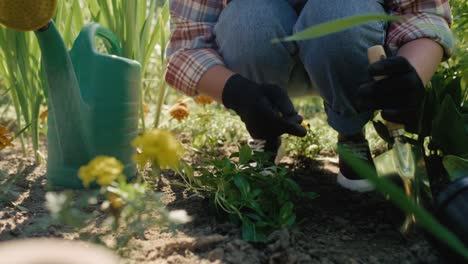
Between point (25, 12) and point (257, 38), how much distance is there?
25.1 inches

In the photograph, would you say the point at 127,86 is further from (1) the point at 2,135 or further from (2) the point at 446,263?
(2) the point at 446,263

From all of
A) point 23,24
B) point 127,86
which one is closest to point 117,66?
point 127,86

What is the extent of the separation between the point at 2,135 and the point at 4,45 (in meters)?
0.29

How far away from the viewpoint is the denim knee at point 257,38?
1.42 meters

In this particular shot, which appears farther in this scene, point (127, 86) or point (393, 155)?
point (127, 86)

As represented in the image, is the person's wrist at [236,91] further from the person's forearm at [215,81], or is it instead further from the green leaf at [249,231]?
the green leaf at [249,231]

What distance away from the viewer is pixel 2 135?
1.40m

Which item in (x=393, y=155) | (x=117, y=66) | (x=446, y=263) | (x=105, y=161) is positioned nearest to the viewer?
(x=105, y=161)

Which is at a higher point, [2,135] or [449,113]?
[449,113]

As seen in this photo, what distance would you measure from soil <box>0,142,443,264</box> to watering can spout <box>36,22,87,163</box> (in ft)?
0.53

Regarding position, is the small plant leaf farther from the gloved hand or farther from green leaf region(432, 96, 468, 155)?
green leaf region(432, 96, 468, 155)

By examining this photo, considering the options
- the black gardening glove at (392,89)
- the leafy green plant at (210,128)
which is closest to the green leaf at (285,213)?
the black gardening glove at (392,89)

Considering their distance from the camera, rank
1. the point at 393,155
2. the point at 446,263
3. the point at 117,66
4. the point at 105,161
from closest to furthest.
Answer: the point at 105,161 < the point at 446,263 < the point at 393,155 < the point at 117,66

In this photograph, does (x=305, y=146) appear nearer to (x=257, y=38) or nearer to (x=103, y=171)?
(x=257, y=38)
